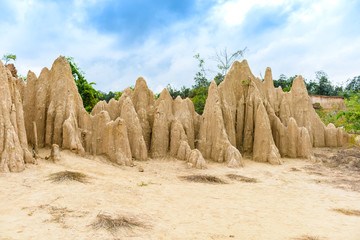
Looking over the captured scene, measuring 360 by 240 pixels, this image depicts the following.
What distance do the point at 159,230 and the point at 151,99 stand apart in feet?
29.4

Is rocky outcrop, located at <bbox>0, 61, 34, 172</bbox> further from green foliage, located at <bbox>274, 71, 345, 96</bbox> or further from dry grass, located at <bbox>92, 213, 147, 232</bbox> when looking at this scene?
green foliage, located at <bbox>274, 71, 345, 96</bbox>

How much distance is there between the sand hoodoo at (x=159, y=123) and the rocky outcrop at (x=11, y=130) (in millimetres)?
21

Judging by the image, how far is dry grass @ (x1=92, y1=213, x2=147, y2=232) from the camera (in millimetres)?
3723

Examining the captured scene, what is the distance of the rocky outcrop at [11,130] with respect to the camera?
244 inches

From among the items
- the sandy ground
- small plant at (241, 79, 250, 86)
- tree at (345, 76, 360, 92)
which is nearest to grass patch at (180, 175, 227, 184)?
the sandy ground

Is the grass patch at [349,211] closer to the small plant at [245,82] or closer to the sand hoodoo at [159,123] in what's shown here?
the sand hoodoo at [159,123]

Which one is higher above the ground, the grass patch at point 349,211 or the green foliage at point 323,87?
the green foliage at point 323,87

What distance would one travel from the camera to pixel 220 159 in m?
11.0

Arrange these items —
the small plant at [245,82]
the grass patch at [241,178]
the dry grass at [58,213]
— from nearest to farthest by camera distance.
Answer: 1. the dry grass at [58,213]
2. the grass patch at [241,178]
3. the small plant at [245,82]

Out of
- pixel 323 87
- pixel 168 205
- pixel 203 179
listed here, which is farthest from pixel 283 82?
pixel 168 205

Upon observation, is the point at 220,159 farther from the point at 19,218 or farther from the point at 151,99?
the point at 19,218

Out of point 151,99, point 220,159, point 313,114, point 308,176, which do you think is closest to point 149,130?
point 151,99

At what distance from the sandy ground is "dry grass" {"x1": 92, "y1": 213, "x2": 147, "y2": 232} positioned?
0.09m

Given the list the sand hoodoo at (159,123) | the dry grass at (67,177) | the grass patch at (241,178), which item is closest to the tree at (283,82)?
the sand hoodoo at (159,123)
